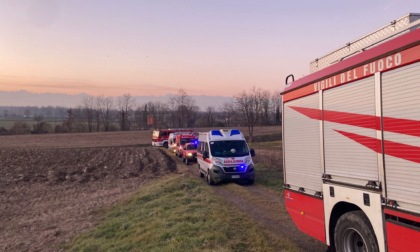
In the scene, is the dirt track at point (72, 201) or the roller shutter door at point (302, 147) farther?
the dirt track at point (72, 201)

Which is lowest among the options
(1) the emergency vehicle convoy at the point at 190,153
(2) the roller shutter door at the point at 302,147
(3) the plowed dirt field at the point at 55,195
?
(3) the plowed dirt field at the point at 55,195

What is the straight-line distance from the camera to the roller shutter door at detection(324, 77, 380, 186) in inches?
192

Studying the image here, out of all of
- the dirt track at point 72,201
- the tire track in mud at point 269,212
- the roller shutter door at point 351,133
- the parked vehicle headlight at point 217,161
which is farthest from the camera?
the parked vehicle headlight at point 217,161

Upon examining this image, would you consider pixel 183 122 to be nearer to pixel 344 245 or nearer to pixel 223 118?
pixel 223 118

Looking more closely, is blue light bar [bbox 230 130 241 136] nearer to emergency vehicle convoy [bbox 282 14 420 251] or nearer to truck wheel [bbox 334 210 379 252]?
emergency vehicle convoy [bbox 282 14 420 251]

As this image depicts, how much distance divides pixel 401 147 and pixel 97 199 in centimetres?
1502

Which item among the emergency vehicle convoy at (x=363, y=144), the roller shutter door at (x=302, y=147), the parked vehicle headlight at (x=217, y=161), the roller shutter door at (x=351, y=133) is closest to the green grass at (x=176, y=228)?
the roller shutter door at (x=302, y=147)

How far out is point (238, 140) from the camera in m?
19.5

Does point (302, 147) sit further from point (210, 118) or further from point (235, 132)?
point (210, 118)

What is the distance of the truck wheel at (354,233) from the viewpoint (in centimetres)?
489

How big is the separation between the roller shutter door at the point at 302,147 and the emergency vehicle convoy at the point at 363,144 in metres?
0.02

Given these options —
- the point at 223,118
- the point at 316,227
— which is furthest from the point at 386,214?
the point at 223,118

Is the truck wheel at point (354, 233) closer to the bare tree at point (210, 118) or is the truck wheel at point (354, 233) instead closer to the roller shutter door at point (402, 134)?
the roller shutter door at point (402, 134)

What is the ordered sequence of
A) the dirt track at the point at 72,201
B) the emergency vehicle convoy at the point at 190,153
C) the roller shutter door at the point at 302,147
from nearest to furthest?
the roller shutter door at the point at 302,147
the dirt track at the point at 72,201
the emergency vehicle convoy at the point at 190,153
